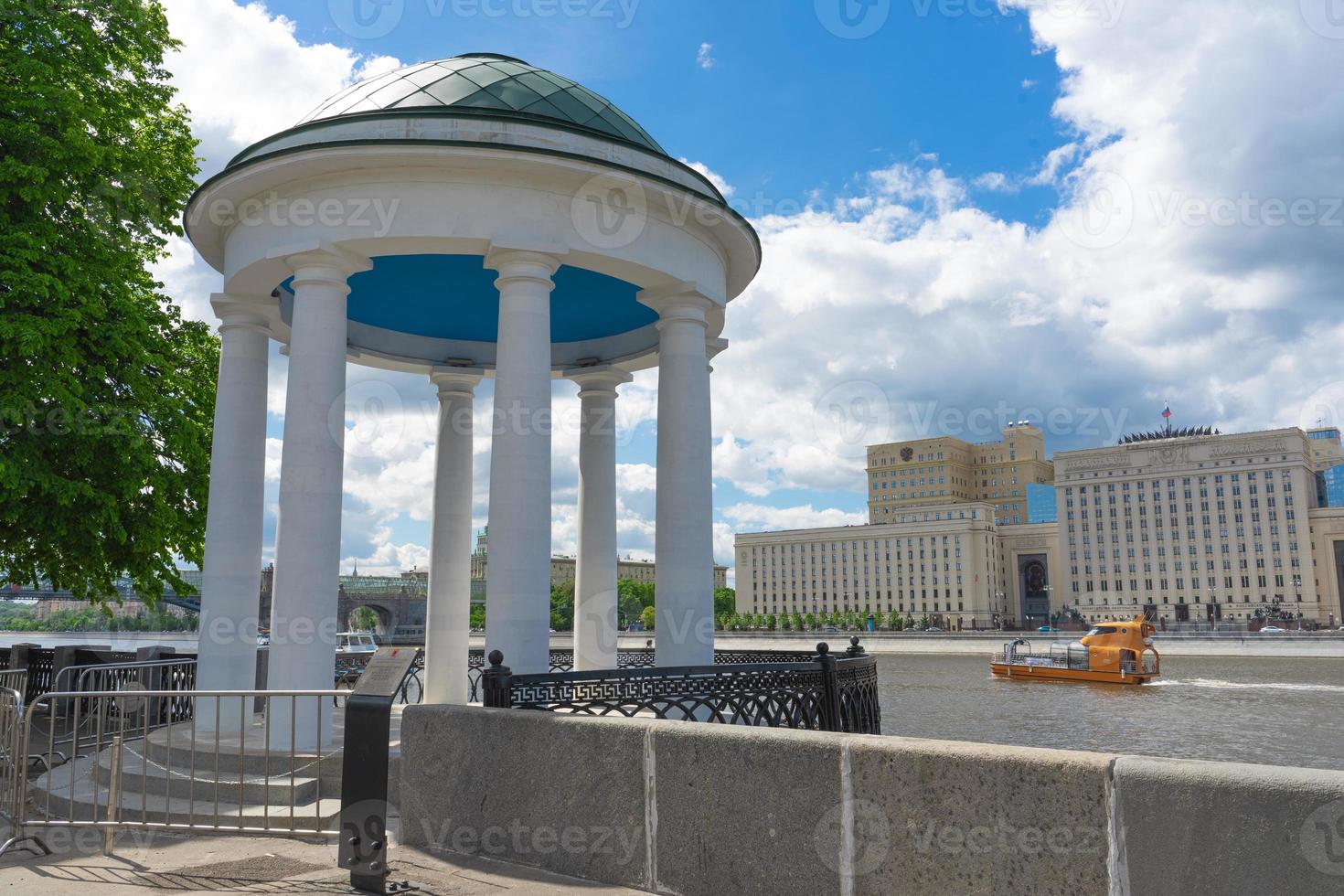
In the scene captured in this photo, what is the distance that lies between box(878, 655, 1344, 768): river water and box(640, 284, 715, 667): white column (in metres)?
7.88

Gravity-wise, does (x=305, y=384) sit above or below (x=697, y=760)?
above

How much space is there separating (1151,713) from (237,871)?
1697 inches

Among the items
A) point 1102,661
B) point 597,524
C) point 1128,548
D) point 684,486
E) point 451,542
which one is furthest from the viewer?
point 1128,548

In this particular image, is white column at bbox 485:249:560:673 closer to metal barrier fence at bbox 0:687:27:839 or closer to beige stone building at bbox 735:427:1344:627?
metal barrier fence at bbox 0:687:27:839

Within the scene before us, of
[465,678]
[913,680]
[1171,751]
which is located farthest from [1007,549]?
[465,678]

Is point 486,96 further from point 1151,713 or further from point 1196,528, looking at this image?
point 1196,528

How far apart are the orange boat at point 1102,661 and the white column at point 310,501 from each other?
187 ft

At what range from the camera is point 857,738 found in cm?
559

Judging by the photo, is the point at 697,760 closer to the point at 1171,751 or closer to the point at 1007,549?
the point at 1171,751

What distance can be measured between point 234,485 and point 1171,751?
→ 1132 inches

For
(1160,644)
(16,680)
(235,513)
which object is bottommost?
(1160,644)

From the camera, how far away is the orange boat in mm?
58781

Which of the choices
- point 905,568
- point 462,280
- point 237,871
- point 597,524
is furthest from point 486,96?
point 905,568

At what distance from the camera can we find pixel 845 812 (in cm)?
552
